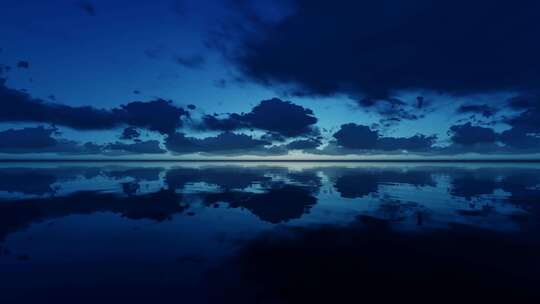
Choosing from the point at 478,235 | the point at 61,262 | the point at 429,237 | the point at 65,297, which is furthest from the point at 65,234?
the point at 478,235

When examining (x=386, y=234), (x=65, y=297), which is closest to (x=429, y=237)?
(x=386, y=234)

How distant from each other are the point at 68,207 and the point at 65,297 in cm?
2464

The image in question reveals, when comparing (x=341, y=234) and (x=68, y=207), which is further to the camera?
(x=68, y=207)

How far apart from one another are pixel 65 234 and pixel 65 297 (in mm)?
11617

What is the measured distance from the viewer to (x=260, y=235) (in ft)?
74.1

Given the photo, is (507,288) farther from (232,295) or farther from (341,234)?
(232,295)

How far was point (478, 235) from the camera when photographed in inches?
867

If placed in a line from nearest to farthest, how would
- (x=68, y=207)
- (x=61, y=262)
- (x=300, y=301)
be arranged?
(x=300, y=301) → (x=61, y=262) → (x=68, y=207)

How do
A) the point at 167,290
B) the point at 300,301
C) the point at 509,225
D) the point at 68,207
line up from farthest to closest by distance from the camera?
1. the point at 68,207
2. the point at 509,225
3. the point at 167,290
4. the point at 300,301

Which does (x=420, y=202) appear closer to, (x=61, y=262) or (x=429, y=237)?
(x=429, y=237)

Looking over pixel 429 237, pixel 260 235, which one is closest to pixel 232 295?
pixel 260 235

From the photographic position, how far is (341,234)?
22641 millimetres

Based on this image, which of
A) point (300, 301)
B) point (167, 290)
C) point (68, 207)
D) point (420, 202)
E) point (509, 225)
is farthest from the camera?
point (420, 202)

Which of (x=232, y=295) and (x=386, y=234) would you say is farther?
(x=386, y=234)
